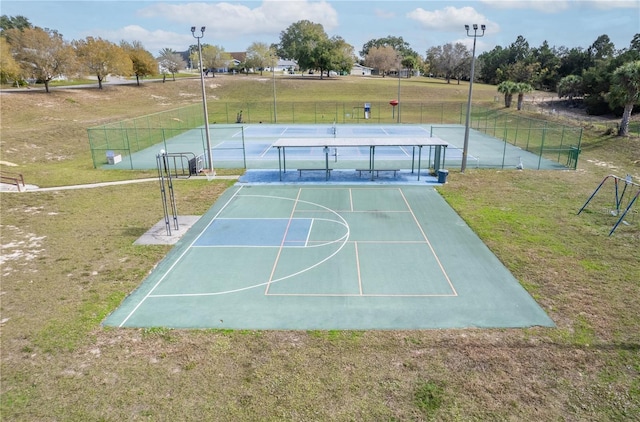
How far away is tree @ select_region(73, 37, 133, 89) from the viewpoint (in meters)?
56.5

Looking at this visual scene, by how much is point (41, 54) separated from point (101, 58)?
9.94 metres

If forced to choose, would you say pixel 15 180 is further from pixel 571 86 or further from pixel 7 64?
pixel 571 86

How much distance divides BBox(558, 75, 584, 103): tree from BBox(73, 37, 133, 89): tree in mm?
65889

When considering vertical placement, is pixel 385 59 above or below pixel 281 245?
above

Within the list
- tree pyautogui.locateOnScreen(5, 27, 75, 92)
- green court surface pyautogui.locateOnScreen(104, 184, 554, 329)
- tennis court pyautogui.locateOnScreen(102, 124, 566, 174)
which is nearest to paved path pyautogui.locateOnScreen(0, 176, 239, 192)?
tennis court pyautogui.locateOnScreen(102, 124, 566, 174)

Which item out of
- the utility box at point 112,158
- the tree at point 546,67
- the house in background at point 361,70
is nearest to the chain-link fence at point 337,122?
the utility box at point 112,158

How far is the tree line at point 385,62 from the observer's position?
47094mm

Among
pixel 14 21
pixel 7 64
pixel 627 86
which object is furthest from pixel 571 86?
pixel 14 21

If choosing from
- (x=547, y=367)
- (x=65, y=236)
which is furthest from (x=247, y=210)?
(x=547, y=367)

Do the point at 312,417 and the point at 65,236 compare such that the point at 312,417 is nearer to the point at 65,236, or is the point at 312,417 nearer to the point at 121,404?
the point at 121,404

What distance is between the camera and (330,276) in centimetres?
1215

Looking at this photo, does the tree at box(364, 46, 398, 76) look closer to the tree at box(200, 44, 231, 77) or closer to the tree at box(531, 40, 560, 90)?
the tree at box(531, 40, 560, 90)

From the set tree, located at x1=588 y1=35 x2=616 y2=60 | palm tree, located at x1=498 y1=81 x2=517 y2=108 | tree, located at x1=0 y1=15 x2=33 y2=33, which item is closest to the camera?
palm tree, located at x1=498 y1=81 x2=517 y2=108

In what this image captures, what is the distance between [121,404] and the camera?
7402 mm
